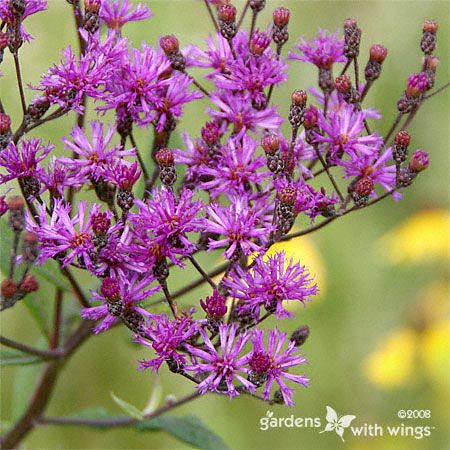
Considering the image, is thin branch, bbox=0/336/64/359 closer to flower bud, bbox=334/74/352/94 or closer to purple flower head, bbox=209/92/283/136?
purple flower head, bbox=209/92/283/136

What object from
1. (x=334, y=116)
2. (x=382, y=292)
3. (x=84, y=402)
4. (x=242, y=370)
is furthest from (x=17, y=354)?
(x=382, y=292)

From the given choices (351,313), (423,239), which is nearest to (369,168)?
(423,239)

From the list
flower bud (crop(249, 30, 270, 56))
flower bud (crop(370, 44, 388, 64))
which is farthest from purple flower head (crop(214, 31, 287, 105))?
flower bud (crop(370, 44, 388, 64))

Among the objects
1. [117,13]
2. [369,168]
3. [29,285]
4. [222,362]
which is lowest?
[222,362]

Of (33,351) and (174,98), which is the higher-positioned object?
(174,98)

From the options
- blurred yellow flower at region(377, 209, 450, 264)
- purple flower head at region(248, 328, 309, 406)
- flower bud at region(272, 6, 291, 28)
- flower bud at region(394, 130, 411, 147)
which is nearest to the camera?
purple flower head at region(248, 328, 309, 406)

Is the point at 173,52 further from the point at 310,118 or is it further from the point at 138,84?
the point at 310,118
